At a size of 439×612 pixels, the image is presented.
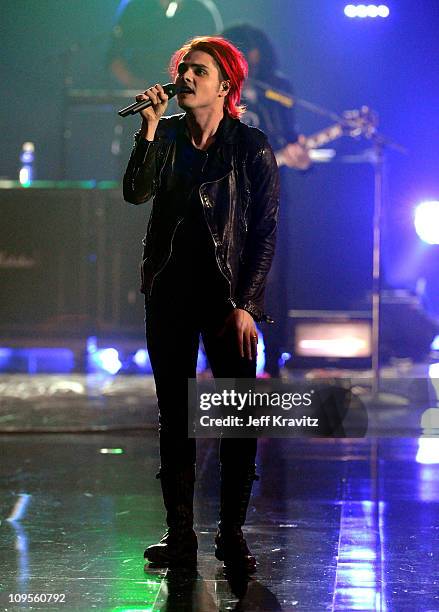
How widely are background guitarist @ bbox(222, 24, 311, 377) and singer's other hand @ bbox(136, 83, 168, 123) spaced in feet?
13.4

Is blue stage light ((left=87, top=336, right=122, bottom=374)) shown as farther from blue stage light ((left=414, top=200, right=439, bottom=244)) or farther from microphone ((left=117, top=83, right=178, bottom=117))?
microphone ((left=117, top=83, right=178, bottom=117))

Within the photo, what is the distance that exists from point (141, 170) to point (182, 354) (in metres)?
0.51

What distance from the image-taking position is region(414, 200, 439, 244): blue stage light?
7.77m

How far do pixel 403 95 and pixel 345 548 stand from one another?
613 centimetres

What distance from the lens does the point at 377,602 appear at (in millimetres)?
2590

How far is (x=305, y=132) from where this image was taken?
8.89 meters

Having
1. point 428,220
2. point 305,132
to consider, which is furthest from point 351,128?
point 305,132

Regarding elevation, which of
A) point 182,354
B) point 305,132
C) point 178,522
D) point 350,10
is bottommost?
point 178,522

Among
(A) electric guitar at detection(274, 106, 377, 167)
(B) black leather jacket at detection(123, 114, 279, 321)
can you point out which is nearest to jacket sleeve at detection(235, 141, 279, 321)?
(B) black leather jacket at detection(123, 114, 279, 321)

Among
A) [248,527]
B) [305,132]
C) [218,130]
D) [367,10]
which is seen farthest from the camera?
[305,132]

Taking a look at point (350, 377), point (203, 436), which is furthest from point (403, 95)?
point (203, 436)

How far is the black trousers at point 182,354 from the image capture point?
115 inches

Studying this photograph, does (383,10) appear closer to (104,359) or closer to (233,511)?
(104,359)

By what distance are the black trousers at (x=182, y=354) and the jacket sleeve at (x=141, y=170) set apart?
24 cm
